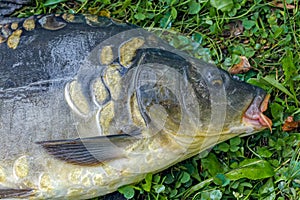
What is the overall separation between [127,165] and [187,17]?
106cm

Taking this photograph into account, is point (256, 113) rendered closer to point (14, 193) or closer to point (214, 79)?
point (214, 79)

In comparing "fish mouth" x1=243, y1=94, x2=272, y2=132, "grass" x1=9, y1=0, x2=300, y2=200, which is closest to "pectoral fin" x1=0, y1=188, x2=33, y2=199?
"grass" x1=9, y1=0, x2=300, y2=200

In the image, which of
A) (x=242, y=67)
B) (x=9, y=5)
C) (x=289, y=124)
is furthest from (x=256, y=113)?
(x=9, y=5)

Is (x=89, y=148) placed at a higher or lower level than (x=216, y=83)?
lower

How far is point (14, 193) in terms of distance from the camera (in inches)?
110

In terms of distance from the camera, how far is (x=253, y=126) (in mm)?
2865

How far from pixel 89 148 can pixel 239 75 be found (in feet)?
3.25

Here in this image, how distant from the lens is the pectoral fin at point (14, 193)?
280 centimetres

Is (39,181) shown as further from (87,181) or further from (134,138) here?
(134,138)

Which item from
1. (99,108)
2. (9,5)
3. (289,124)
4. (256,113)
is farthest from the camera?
(9,5)

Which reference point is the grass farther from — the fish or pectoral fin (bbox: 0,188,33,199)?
pectoral fin (bbox: 0,188,33,199)

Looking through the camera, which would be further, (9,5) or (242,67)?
(9,5)

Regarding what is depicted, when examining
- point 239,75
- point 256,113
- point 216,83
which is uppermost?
point 216,83

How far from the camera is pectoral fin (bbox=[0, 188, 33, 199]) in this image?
280cm
